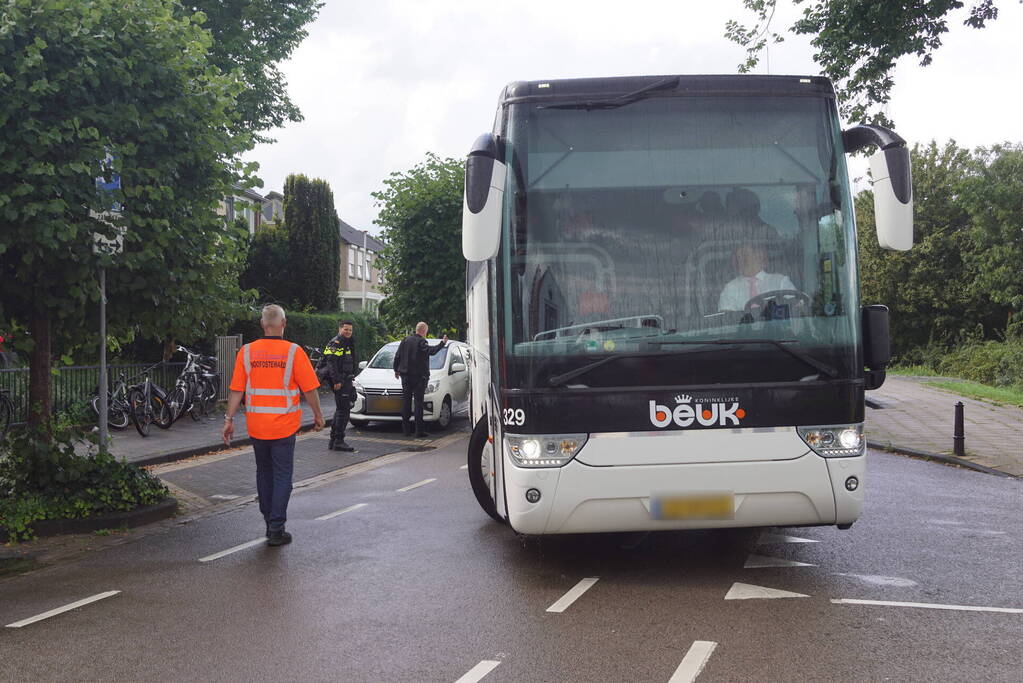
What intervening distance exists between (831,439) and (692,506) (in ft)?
3.03

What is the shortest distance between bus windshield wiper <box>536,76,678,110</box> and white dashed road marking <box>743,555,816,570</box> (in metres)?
3.14

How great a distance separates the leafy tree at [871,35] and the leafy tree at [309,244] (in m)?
28.0

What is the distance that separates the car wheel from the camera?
16781 mm

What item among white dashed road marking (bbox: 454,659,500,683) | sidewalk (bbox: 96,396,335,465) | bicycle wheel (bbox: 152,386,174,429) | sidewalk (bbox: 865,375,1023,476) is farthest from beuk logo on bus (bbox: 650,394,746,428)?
bicycle wheel (bbox: 152,386,174,429)

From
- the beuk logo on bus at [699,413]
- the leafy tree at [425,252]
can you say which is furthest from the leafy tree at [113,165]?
the leafy tree at [425,252]

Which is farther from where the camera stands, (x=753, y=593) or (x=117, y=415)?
(x=117, y=415)

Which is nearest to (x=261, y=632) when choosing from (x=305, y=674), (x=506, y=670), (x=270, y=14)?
(x=305, y=674)

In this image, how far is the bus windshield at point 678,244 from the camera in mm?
5516

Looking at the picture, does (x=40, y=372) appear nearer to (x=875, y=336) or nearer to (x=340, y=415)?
(x=340, y=415)

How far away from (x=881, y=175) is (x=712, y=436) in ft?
6.18

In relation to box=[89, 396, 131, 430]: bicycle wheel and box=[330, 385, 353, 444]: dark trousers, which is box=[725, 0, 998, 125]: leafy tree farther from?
box=[89, 396, 131, 430]: bicycle wheel

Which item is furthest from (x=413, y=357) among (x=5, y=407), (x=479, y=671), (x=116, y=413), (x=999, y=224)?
(x=999, y=224)

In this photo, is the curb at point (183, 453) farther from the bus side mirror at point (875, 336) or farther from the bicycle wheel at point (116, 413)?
the bus side mirror at point (875, 336)

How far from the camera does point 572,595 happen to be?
5.60m
